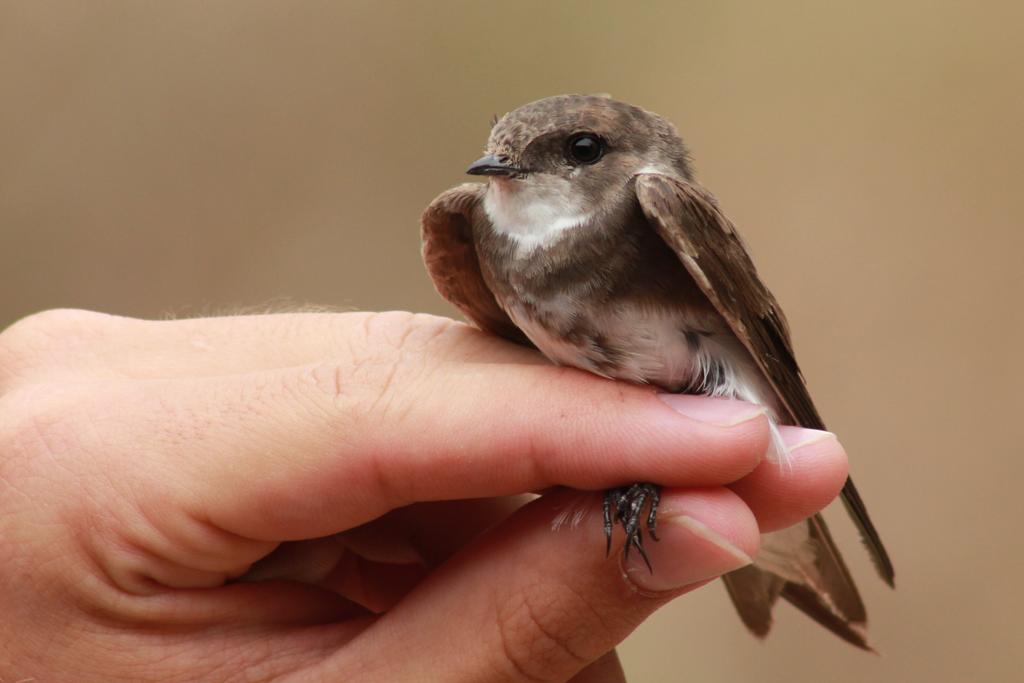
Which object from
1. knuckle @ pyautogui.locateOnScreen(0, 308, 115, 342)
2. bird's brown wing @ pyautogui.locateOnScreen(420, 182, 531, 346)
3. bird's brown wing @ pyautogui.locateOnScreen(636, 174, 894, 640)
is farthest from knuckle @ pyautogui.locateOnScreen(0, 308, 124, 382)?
bird's brown wing @ pyautogui.locateOnScreen(636, 174, 894, 640)

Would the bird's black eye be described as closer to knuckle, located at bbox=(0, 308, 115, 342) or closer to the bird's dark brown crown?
the bird's dark brown crown

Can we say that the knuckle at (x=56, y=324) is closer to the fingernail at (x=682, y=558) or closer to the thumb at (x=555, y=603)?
the thumb at (x=555, y=603)

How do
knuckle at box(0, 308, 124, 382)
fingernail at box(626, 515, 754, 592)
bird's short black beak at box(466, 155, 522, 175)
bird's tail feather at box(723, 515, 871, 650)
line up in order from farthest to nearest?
bird's tail feather at box(723, 515, 871, 650), knuckle at box(0, 308, 124, 382), bird's short black beak at box(466, 155, 522, 175), fingernail at box(626, 515, 754, 592)

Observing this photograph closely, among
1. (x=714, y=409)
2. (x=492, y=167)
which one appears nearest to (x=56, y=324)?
(x=492, y=167)

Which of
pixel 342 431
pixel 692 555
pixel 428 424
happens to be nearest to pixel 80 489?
pixel 342 431

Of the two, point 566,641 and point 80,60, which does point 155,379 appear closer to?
point 566,641

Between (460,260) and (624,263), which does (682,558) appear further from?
Result: (460,260)
